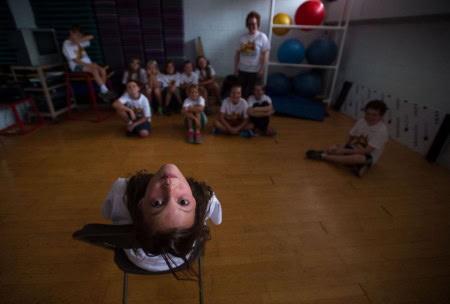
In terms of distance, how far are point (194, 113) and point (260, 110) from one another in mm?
965

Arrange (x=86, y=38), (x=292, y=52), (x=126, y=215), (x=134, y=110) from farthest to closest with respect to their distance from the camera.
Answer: (x=292, y=52)
(x=86, y=38)
(x=134, y=110)
(x=126, y=215)

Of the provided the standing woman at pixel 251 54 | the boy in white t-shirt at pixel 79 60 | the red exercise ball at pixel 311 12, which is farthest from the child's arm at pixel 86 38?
the red exercise ball at pixel 311 12

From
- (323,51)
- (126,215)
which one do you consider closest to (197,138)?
(126,215)

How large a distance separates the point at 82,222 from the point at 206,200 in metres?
1.37

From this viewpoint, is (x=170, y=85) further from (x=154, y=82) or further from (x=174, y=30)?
(x=174, y=30)

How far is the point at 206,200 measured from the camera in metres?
1.04

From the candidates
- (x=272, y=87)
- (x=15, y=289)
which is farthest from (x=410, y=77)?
(x=15, y=289)

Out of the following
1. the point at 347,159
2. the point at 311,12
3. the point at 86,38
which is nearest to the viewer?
the point at 347,159

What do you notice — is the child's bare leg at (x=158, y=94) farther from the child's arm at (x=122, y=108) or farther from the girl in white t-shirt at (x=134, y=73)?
the child's arm at (x=122, y=108)

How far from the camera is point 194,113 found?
3.48 metres

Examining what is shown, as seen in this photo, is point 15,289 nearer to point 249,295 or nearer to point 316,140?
point 249,295

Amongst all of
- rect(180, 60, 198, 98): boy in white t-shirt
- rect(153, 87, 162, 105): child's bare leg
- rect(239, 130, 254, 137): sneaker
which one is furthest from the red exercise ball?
rect(153, 87, 162, 105): child's bare leg

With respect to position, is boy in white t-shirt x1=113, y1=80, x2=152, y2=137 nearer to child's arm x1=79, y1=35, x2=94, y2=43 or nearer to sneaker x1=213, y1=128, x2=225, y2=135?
sneaker x1=213, y1=128, x2=225, y2=135

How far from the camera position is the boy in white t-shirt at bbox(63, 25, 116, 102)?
3818 millimetres
